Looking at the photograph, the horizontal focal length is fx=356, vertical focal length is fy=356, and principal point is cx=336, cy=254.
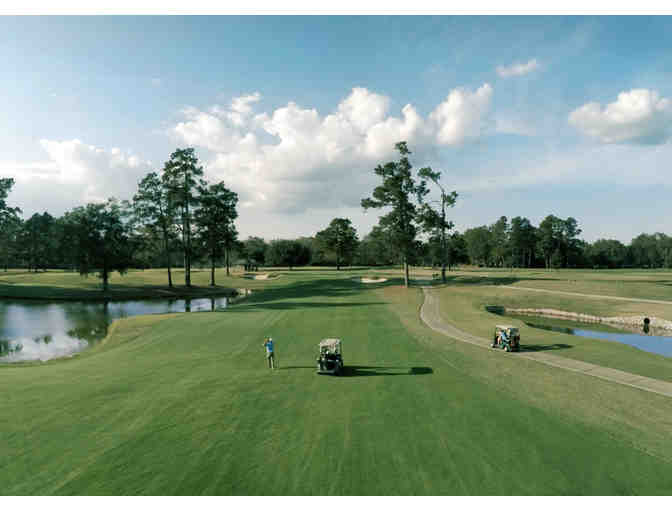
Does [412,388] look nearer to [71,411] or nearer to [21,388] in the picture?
[71,411]

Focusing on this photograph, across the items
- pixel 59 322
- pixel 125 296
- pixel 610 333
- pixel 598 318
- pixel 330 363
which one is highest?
pixel 125 296

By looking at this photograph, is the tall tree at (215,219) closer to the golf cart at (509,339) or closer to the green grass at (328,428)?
the green grass at (328,428)

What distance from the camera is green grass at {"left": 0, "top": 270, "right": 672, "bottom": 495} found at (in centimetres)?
899

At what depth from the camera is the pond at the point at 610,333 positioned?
26188mm

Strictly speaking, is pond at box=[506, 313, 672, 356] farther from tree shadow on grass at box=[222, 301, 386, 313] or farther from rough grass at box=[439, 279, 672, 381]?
tree shadow on grass at box=[222, 301, 386, 313]

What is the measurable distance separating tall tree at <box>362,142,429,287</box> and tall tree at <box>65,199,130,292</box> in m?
40.6

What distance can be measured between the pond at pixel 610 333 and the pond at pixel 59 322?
40423 millimetres

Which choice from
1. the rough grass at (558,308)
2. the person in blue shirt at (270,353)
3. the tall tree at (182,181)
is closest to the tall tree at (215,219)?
the tall tree at (182,181)

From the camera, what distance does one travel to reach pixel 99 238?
57.1 metres

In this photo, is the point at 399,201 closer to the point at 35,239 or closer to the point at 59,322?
the point at 59,322

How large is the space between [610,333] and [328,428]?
101 feet

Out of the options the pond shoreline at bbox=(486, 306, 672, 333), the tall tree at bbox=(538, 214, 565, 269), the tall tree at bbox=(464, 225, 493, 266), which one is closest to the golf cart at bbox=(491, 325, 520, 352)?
the pond shoreline at bbox=(486, 306, 672, 333)

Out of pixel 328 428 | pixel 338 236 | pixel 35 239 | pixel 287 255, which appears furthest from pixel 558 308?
Answer: pixel 35 239
